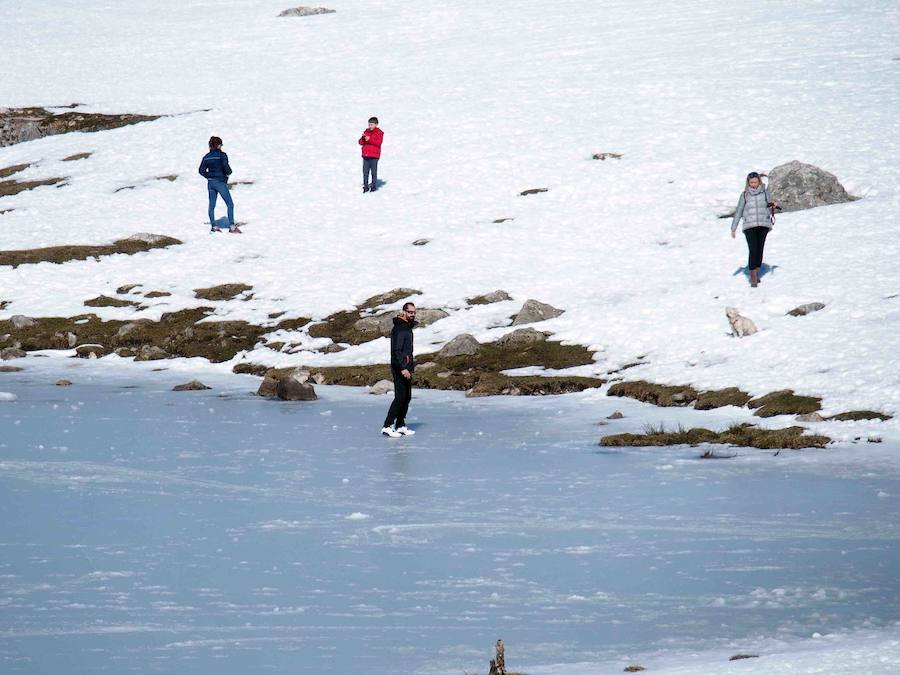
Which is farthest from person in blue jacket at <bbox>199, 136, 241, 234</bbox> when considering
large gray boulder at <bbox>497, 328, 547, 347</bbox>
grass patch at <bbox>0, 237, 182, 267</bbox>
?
large gray boulder at <bbox>497, 328, 547, 347</bbox>

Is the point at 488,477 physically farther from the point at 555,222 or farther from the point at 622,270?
the point at 555,222

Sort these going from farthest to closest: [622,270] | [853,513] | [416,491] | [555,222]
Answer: [555,222] < [622,270] < [416,491] < [853,513]

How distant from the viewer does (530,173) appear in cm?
4150

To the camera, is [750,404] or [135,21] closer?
[750,404]

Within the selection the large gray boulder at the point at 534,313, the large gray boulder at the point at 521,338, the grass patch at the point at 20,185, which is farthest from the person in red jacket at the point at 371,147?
the large gray boulder at the point at 521,338

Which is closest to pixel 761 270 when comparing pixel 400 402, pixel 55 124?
pixel 400 402

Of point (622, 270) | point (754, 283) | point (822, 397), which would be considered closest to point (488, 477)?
point (822, 397)

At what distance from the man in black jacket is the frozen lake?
0.44 metres

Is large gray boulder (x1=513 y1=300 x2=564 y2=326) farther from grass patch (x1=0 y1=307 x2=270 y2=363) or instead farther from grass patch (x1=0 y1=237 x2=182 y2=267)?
grass patch (x1=0 y1=237 x2=182 y2=267)

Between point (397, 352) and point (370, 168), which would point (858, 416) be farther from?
point (370, 168)

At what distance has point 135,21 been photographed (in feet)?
278

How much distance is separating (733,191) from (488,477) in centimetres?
2291

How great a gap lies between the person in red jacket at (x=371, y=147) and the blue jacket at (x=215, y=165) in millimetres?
5298

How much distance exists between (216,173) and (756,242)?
59.7 feet
